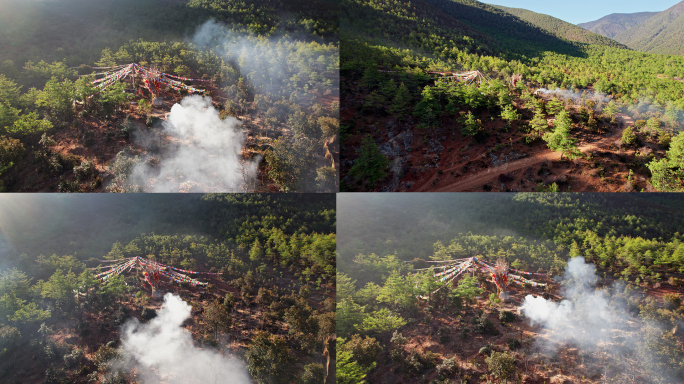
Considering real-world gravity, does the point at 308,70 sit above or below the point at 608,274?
above

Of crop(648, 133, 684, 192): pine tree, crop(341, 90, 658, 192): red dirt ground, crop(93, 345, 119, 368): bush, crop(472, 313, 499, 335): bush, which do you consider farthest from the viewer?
crop(341, 90, 658, 192): red dirt ground

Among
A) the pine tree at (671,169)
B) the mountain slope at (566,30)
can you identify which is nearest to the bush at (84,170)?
the pine tree at (671,169)

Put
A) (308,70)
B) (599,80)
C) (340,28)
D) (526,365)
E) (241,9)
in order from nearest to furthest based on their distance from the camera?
(526,365)
(308,70)
(241,9)
(340,28)
(599,80)

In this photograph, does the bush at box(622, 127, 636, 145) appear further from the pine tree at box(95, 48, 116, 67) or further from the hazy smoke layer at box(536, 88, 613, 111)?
the pine tree at box(95, 48, 116, 67)

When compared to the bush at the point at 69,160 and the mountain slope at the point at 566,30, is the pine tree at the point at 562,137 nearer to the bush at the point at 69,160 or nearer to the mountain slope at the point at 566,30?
the bush at the point at 69,160

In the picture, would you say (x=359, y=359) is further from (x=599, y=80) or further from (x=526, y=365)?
(x=599, y=80)

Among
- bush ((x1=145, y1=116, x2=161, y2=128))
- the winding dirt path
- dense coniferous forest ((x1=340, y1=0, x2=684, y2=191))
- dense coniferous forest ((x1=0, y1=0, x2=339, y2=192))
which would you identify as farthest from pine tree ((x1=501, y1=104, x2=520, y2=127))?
bush ((x1=145, y1=116, x2=161, y2=128))

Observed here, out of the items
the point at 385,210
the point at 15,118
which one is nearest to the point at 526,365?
the point at 385,210
